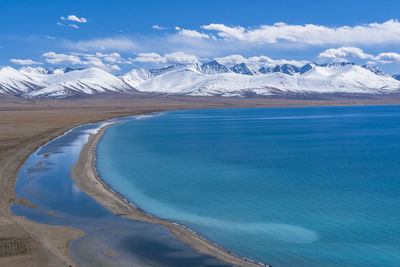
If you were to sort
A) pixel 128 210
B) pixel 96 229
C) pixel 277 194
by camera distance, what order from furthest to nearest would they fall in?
pixel 277 194 < pixel 128 210 < pixel 96 229

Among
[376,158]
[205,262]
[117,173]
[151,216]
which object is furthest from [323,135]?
[205,262]

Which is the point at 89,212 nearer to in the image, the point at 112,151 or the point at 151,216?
the point at 151,216

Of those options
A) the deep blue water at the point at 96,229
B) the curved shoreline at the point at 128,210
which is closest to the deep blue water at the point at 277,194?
the curved shoreline at the point at 128,210

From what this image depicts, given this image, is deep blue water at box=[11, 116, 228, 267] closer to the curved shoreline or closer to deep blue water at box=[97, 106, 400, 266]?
the curved shoreline

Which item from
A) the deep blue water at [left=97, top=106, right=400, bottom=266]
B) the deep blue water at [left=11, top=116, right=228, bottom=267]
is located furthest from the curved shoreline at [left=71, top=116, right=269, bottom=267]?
the deep blue water at [left=97, top=106, right=400, bottom=266]

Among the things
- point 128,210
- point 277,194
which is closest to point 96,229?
point 128,210

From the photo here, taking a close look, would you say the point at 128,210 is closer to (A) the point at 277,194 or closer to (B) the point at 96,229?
(B) the point at 96,229
